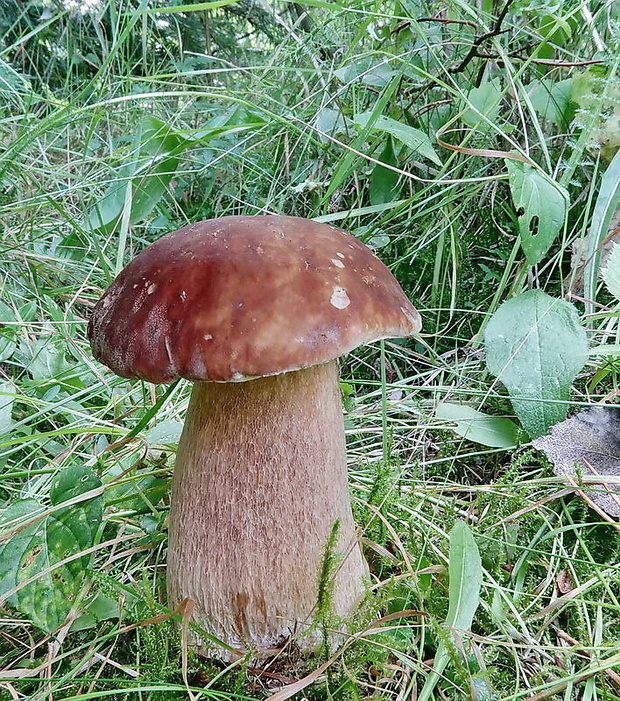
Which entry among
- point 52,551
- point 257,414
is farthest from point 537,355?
point 52,551

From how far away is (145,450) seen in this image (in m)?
1.39

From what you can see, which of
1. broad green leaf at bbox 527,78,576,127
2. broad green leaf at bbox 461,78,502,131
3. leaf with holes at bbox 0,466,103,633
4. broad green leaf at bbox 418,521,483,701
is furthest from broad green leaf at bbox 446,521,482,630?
broad green leaf at bbox 527,78,576,127

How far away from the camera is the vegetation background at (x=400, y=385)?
0.97 metres

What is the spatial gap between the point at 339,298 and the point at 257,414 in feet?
0.92

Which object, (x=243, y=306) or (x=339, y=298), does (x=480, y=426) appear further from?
(x=243, y=306)

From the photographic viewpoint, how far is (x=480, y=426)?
1.43 m

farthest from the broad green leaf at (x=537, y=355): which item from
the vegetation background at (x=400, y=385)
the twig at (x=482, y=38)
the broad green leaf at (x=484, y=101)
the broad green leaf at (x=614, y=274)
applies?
the twig at (x=482, y=38)

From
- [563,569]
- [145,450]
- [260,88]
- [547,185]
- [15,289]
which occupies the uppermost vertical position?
[547,185]

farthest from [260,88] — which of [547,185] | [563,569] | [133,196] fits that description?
[563,569]

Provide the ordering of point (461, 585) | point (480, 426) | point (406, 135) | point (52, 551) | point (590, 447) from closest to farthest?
1. point (461, 585)
2. point (52, 551)
3. point (590, 447)
4. point (480, 426)
5. point (406, 135)

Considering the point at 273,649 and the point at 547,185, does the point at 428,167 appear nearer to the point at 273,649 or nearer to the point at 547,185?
the point at 547,185

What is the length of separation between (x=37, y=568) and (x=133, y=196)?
1420mm

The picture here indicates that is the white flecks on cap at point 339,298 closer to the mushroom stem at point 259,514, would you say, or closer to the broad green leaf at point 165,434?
the mushroom stem at point 259,514

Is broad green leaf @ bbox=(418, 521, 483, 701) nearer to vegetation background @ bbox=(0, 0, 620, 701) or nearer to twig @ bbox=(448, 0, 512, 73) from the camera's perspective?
vegetation background @ bbox=(0, 0, 620, 701)
